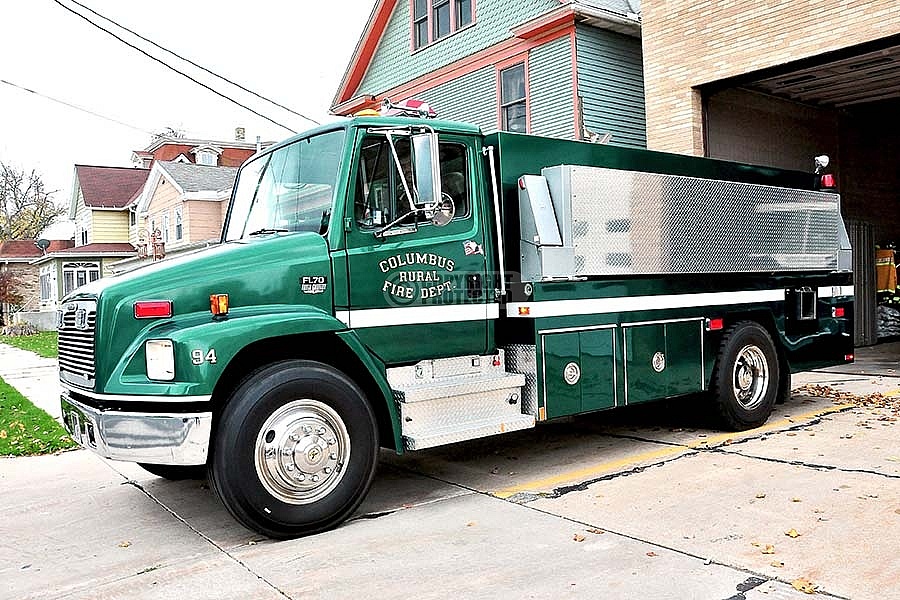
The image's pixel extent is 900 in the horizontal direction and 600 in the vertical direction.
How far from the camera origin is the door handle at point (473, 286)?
20.8 feet

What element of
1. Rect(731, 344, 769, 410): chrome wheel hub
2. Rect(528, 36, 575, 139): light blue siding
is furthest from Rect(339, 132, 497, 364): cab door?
Rect(528, 36, 575, 139): light blue siding

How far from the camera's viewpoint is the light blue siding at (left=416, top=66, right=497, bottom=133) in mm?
17250

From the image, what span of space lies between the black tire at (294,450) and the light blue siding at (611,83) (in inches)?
437

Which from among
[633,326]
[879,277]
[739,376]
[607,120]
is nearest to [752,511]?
[633,326]

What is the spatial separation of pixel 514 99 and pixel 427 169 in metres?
11.7

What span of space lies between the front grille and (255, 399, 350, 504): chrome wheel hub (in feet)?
3.98

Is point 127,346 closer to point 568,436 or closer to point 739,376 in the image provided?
point 568,436

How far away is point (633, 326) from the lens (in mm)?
Result: 7133

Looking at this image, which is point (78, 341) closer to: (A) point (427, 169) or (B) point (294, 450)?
(B) point (294, 450)

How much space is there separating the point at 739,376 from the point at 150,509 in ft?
18.1

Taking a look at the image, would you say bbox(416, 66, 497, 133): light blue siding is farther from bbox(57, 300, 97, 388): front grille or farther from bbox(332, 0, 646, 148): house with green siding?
bbox(57, 300, 97, 388): front grille

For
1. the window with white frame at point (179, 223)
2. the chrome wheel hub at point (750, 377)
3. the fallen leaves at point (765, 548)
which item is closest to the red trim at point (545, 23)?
the chrome wheel hub at point (750, 377)

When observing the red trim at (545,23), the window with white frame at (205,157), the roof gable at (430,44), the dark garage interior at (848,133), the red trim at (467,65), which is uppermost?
the window with white frame at (205,157)

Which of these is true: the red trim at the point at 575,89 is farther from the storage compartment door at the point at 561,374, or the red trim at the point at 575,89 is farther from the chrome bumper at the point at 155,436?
the chrome bumper at the point at 155,436
